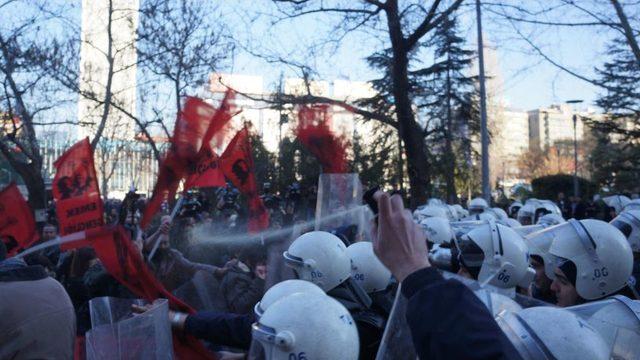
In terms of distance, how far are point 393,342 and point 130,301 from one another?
5.51ft

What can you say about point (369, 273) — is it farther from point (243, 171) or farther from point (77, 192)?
point (243, 171)

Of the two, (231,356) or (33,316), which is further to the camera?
(231,356)

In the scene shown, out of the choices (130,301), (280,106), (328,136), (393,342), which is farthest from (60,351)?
(280,106)

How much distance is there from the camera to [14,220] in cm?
812

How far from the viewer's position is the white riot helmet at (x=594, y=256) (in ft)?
12.3

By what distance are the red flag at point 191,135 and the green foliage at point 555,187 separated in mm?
28745

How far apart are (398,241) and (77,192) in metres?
5.09

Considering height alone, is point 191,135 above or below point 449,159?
above

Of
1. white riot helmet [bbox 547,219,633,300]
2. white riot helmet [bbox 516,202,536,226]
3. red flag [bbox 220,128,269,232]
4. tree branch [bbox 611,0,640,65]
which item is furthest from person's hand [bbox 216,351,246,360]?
white riot helmet [bbox 516,202,536,226]

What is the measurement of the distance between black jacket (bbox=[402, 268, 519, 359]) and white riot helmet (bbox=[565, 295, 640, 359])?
41.6 inches

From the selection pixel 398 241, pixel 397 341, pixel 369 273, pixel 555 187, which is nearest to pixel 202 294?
pixel 369 273

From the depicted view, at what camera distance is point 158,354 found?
288cm

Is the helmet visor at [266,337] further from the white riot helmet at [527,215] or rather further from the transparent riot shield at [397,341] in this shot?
the white riot helmet at [527,215]

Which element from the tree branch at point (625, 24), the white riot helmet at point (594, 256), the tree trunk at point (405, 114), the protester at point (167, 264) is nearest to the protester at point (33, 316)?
the protester at point (167, 264)
